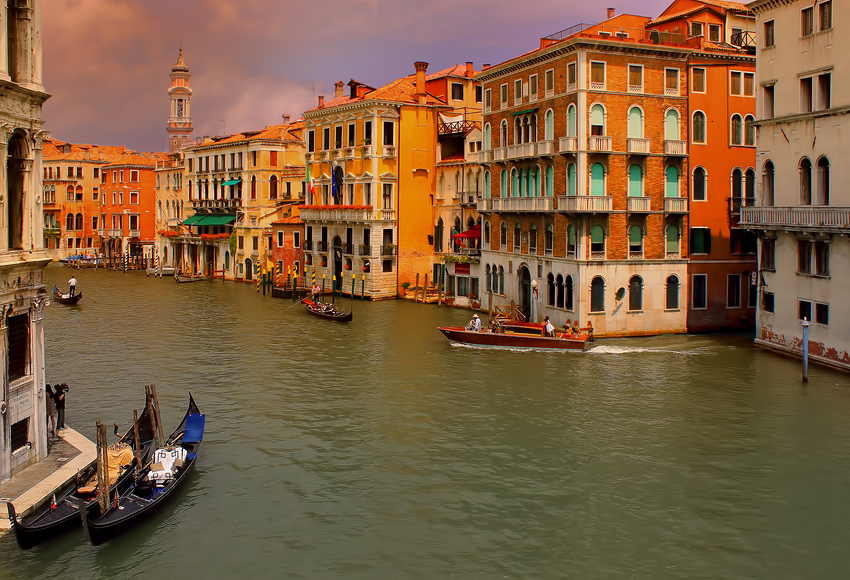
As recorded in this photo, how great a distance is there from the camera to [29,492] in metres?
13.7

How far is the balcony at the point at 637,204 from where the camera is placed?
100 ft

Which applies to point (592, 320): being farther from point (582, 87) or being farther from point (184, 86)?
point (184, 86)

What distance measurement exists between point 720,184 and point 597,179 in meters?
5.29

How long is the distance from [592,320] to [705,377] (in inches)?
252

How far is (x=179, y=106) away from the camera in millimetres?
88438

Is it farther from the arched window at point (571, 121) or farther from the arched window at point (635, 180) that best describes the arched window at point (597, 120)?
the arched window at point (635, 180)

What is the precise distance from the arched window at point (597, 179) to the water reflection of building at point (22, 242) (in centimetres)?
2012

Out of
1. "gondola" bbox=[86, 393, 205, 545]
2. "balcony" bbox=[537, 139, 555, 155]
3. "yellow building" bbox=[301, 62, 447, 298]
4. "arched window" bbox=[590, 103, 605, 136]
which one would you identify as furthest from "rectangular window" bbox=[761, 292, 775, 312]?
"yellow building" bbox=[301, 62, 447, 298]

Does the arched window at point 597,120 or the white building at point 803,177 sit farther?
the arched window at point 597,120

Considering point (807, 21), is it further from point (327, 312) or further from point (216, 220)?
point (216, 220)

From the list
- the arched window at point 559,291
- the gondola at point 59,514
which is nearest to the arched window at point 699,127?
the arched window at point 559,291

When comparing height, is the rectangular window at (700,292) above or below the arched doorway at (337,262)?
below

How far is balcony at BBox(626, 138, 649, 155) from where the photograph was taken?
100.0ft

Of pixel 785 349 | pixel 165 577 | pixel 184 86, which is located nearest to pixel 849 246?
pixel 785 349
